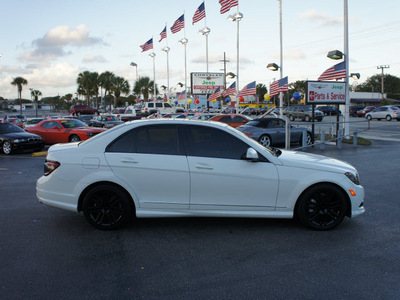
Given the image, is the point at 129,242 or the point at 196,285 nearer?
the point at 196,285

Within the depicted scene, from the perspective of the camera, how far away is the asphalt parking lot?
3.45 metres

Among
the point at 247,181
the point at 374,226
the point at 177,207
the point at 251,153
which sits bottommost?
the point at 374,226

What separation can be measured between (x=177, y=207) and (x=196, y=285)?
154 cm

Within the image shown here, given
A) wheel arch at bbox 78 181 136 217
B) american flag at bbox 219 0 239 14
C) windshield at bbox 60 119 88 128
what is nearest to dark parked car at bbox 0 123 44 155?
windshield at bbox 60 119 88 128

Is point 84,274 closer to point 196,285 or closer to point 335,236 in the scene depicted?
point 196,285

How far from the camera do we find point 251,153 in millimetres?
4801

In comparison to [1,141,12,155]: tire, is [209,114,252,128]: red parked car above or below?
above

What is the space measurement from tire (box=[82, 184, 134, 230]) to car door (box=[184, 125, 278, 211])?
3.06 ft

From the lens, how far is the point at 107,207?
508 centimetres

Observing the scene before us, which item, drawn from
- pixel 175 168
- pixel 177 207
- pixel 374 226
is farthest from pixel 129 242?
pixel 374 226

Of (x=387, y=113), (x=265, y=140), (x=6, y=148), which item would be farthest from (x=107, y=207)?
(x=387, y=113)

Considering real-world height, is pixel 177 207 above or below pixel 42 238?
above

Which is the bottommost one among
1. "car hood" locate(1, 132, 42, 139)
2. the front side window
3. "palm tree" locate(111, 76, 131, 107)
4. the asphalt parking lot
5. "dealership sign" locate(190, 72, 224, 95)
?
the asphalt parking lot

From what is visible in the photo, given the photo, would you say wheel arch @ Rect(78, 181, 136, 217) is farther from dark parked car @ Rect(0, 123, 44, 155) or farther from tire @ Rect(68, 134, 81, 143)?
tire @ Rect(68, 134, 81, 143)
